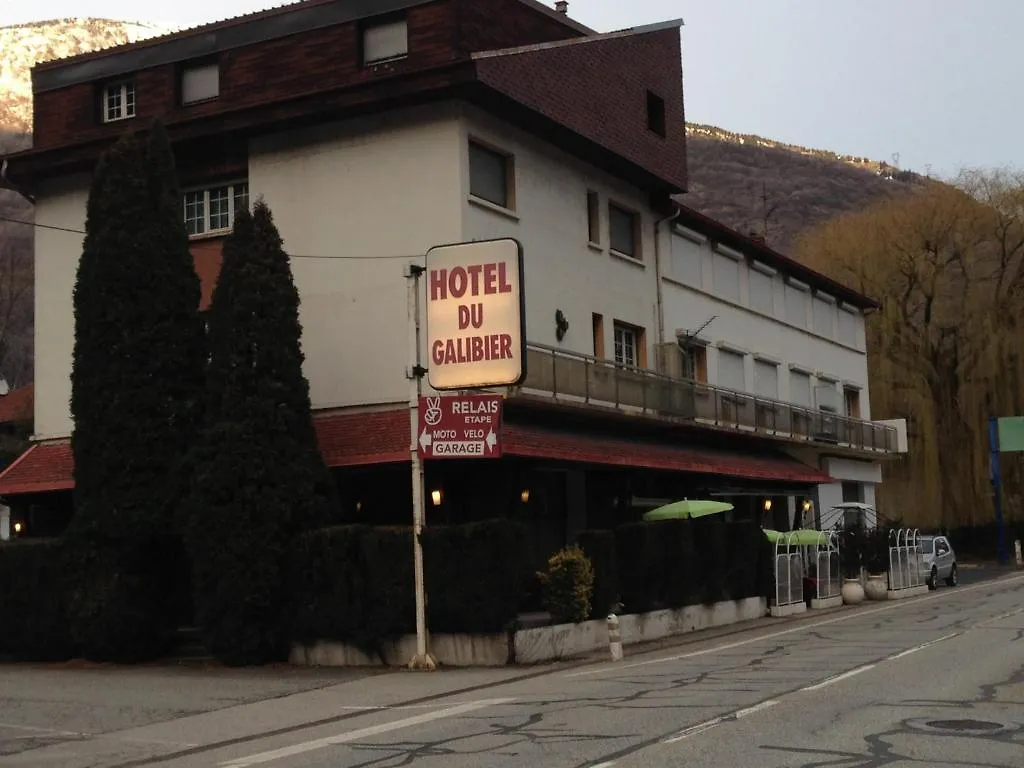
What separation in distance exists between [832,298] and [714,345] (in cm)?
1141

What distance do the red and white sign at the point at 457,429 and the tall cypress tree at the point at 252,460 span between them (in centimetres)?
270

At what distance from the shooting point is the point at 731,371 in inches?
1490

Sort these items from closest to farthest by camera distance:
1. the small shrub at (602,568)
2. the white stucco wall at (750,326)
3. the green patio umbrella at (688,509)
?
the small shrub at (602,568) → the green patio umbrella at (688,509) → the white stucco wall at (750,326)

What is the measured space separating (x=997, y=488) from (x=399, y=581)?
3717 cm

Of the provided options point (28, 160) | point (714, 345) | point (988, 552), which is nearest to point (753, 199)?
point (988, 552)

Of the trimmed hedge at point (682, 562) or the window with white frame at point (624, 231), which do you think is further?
the window with white frame at point (624, 231)

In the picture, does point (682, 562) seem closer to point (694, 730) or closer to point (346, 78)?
point (346, 78)

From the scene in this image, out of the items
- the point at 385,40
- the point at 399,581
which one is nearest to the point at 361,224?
the point at 385,40

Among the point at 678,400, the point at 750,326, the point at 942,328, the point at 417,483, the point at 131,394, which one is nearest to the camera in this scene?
the point at 417,483

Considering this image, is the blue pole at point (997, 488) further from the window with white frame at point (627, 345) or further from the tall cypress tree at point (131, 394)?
the tall cypress tree at point (131, 394)

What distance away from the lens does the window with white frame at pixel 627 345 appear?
3139 centimetres

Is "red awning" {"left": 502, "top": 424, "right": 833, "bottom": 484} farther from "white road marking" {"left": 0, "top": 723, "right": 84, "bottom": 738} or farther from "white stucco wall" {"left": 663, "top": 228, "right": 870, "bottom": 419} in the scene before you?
"white road marking" {"left": 0, "top": 723, "right": 84, "bottom": 738}

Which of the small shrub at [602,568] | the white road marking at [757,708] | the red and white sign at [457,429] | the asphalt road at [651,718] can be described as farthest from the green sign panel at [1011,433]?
the white road marking at [757,708]

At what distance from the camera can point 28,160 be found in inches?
1136
